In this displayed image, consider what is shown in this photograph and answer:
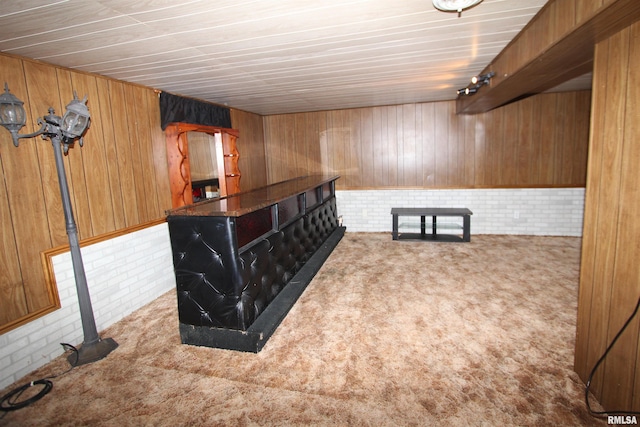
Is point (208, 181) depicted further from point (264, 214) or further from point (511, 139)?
point (511, 139)

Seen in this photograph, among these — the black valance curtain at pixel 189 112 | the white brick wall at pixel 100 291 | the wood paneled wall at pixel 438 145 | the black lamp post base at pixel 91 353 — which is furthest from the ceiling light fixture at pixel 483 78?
the black lamp post base at pixel 91 353

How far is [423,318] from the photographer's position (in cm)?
295

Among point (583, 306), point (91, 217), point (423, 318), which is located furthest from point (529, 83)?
point (91, 217)

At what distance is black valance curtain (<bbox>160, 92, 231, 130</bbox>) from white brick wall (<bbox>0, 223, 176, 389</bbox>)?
127 cm

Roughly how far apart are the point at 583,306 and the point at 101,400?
3.10 meters

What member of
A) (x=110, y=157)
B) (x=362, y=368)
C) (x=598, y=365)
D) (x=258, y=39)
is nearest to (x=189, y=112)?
(x=110, y=157)

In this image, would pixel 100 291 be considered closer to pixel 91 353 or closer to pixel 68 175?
Answer: pixel 91 353

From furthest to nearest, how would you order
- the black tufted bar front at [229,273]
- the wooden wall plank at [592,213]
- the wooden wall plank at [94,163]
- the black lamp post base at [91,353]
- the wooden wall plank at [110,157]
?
the wooden wall plank at [110,157] → the wooden wall plank at [94,163] → the black lamp post base at [91,353] → the black tufted bar front at [229,273] → the wooden wall plank at [592,213]

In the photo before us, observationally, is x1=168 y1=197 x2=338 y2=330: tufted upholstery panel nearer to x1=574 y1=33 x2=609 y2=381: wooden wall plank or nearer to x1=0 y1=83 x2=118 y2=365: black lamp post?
x1=0 y1=83 x2=118 y2=365: black lamp post

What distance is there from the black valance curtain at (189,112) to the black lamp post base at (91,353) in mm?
2323

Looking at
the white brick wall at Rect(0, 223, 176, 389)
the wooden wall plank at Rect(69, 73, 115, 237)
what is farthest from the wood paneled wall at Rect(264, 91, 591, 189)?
the wooden wall plank at Rect(69, 73, 115, 237)

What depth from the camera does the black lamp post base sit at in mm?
2498

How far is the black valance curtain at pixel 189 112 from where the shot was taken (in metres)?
3.75

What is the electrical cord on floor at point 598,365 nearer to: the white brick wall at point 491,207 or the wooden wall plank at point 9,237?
the wooden wall plank at point 9,237
